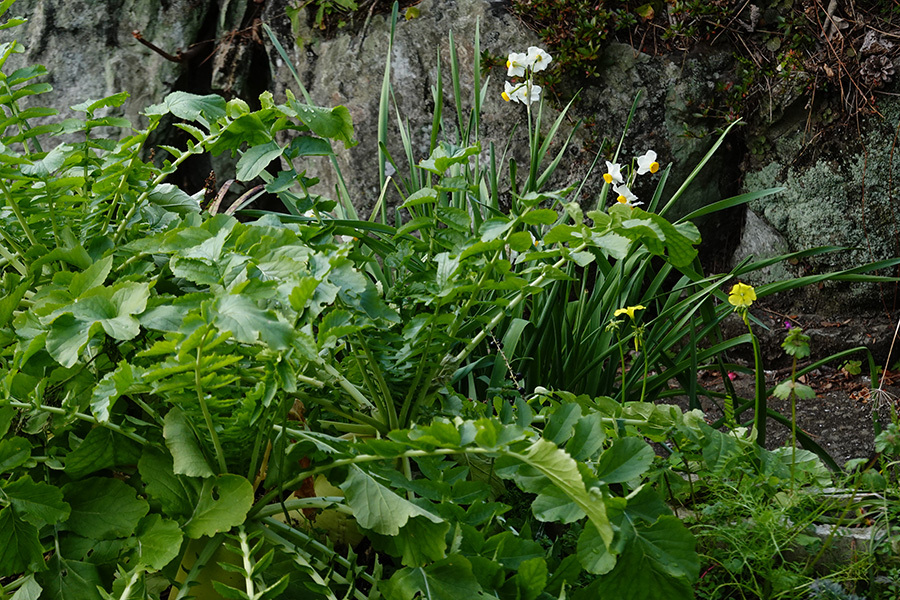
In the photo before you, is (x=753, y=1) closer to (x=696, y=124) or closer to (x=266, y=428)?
(x=696, y=124)

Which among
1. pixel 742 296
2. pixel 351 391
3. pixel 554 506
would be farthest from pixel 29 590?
pixel 742 296

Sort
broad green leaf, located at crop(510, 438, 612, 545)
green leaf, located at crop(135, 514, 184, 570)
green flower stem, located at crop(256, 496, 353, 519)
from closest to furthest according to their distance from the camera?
broad green leaf, located at crop(510, 438, 612, 545) → green leaf, located at crop(135, 514, 184, 570) → green flower stem, located at crop(256, 496, 353, 519)

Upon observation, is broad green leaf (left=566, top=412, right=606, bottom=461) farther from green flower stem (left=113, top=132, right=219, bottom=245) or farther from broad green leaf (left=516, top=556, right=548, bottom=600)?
green flower stem (left=113, top=132, right=219, bottom=245)

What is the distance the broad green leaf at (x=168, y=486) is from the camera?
2.13 ft

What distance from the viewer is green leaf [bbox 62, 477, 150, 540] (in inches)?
25.5

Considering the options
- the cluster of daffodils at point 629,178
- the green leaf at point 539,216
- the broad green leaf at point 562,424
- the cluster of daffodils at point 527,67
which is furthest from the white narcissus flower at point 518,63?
the broad green leaf at point 562,424

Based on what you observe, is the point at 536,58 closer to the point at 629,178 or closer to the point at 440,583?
the point at 629,178

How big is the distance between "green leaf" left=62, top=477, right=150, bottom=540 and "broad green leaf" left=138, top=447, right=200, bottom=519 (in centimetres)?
2

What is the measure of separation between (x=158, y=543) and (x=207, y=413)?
0.40 ft

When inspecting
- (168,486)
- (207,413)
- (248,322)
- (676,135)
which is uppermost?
(248,322)

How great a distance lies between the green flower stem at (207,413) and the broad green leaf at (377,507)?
120 millimetres

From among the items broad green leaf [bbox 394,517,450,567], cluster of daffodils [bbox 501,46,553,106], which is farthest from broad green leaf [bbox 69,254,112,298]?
cluster of daffodils [bbox 501,46,553,106]

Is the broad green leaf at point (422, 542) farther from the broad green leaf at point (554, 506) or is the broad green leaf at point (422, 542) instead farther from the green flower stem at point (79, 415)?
the green flower stem at point (79, 415)

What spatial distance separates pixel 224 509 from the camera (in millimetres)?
615
